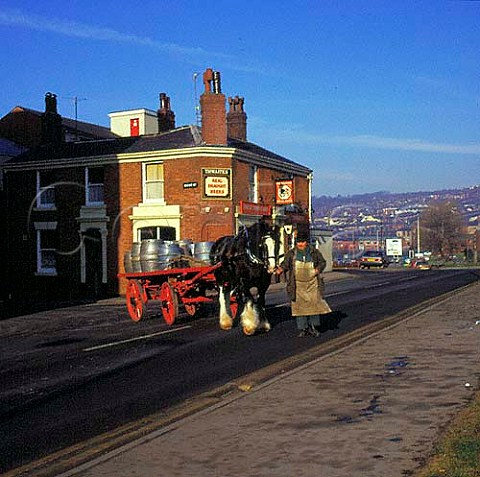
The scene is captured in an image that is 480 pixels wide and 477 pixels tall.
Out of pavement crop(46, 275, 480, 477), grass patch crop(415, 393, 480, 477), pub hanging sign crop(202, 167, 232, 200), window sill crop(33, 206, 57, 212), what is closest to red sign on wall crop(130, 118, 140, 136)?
window sill crop(33, 206, 57, 212)

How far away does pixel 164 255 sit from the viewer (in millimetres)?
17844

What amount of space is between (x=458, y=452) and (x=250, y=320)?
8692mm

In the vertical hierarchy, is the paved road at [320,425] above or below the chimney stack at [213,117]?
below

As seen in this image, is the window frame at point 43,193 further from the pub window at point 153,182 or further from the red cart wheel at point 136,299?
the red cart wheel at point 136,299

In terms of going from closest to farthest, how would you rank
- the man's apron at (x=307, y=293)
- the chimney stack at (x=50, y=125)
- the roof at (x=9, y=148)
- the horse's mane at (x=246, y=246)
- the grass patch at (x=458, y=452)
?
1. the grass patch at (x=458, y=452)
2. the man's apron at (x=307, y=293)
3. the horse's mane at (x=246, y=246)
4. the chimney stack at (x=50, y=125)
5. the roof at (x=9, y=148)

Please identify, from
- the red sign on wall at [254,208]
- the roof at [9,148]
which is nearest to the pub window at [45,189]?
the roof at [9,148]

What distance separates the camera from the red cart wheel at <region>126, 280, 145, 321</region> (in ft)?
58.5

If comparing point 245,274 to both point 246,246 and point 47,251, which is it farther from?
point 47,251

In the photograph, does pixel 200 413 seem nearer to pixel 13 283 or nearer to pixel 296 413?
pixel 296 413

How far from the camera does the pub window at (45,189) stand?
119 feet

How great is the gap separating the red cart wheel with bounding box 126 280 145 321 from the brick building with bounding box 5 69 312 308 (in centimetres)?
1441

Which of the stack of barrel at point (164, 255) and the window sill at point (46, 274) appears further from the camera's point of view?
the window sill at point (46, 274)

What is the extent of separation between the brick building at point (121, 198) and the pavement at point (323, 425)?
75.1 ft

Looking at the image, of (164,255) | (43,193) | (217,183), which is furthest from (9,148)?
(164,255)
